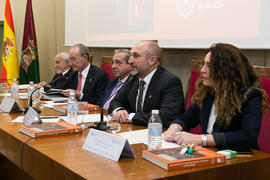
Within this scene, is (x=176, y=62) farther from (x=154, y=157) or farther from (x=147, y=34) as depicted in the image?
(x=154, y=157)

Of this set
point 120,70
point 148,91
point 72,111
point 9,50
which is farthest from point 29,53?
point 72,111

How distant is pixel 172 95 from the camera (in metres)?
2.52

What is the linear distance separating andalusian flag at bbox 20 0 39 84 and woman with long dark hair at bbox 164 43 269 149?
394 centimetres

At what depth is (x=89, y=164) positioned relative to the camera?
1.46m

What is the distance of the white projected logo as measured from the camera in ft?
10.5

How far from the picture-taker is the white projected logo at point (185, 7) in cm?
319

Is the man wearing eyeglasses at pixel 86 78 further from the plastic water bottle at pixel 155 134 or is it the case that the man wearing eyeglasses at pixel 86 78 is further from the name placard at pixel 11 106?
the plastic water bottle at pixel 155 134

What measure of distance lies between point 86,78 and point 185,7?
1.25 m

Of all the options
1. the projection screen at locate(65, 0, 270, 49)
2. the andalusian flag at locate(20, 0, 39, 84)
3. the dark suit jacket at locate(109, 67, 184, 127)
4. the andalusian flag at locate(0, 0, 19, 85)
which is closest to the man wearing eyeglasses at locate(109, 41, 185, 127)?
the dark suit jacket at locate(109, 67, 184, 127)

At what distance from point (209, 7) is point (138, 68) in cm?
84

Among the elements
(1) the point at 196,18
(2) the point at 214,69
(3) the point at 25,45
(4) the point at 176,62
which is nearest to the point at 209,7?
(1) the point at 196,18

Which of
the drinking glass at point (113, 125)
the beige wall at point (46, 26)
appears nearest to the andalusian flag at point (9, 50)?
the beige wall at point (46, 26)

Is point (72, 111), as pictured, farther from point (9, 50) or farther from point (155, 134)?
point (9, 50)

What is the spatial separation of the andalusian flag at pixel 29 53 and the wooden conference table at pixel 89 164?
370cm
